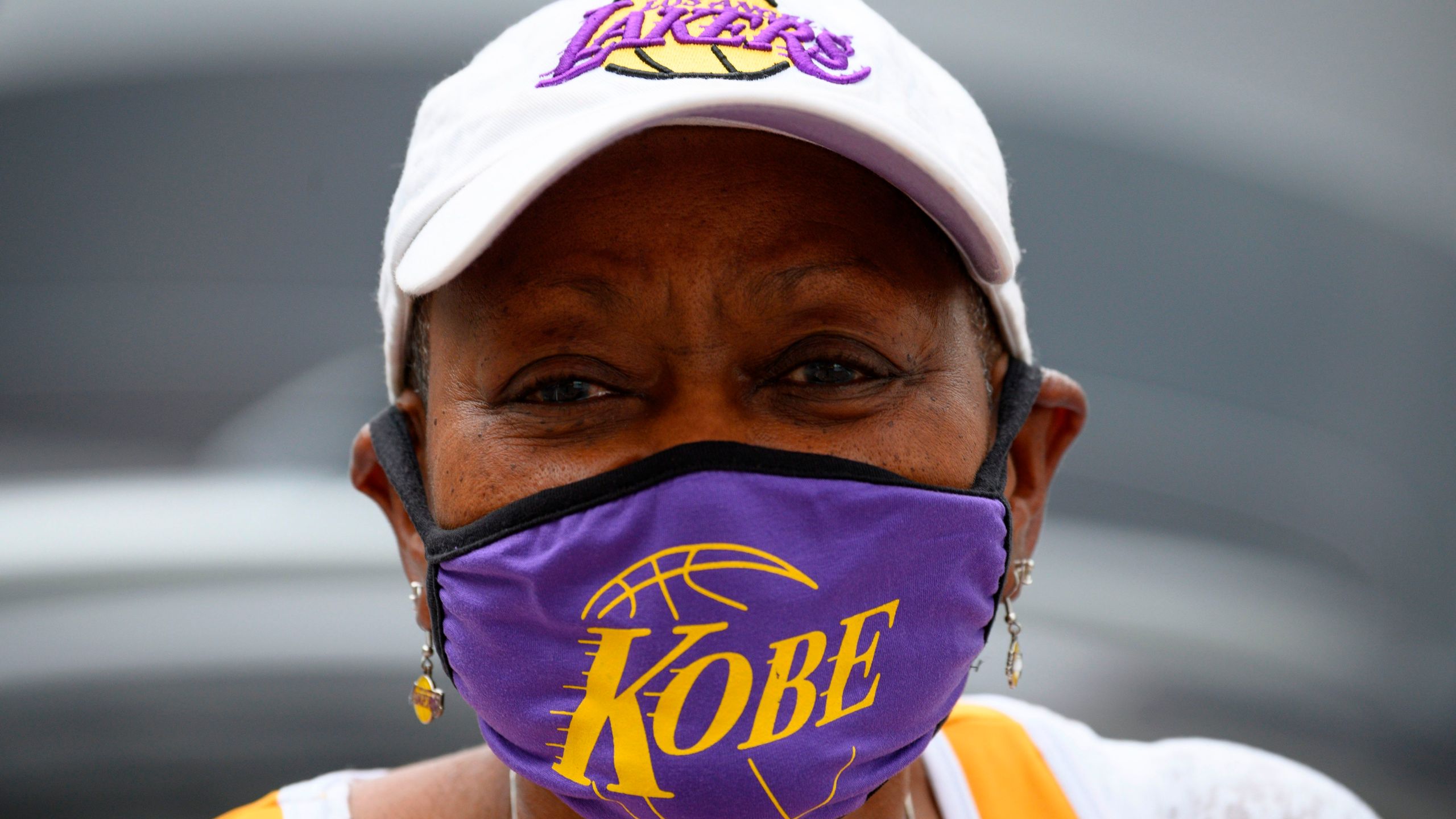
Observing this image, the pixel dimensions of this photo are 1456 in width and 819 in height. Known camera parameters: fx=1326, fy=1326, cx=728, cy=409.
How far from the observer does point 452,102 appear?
1970mm

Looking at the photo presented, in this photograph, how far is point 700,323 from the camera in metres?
1.76

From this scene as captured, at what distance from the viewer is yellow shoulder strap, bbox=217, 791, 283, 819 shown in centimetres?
225

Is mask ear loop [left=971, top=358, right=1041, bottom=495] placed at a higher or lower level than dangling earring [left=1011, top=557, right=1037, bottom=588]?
higher

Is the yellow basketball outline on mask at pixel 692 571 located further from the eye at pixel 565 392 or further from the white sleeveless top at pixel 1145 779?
the white sleeveless top at pixel 1145 779

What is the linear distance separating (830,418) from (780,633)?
32 cm

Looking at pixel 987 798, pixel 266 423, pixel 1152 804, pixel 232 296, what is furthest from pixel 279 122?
pixel 1152 804

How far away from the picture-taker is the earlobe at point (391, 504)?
2078 mm

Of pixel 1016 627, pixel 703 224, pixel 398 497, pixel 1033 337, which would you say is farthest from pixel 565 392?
pixel 1033 337

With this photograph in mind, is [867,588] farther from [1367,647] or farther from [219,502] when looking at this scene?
[1367,647]

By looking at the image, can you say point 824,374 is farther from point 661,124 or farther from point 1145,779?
point 1145,779

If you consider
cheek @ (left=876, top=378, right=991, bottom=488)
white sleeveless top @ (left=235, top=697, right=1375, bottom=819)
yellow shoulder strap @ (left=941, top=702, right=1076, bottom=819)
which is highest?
cheek @ (left=876, top=378, right=991, bottom=488)

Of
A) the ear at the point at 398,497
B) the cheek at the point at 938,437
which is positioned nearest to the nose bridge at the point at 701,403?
the cheek at the point at 938,437

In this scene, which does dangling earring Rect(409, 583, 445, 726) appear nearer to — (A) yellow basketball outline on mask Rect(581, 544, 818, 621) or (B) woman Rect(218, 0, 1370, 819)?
(B) woman Rect(218, 0, 1370, 819)

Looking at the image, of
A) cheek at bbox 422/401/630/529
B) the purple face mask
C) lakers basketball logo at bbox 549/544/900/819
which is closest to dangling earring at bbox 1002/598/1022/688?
the purple face mask
